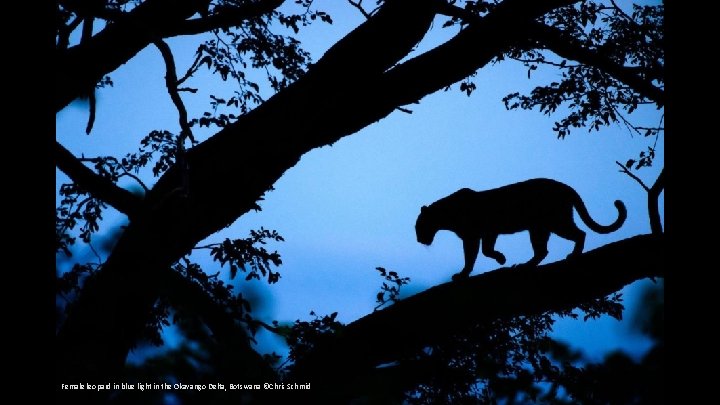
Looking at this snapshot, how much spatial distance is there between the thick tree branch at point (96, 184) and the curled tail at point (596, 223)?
5500mm

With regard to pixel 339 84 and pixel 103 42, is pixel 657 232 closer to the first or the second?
pixel 339 84

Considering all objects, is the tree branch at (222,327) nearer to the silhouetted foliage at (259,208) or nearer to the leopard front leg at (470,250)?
the silhouetted foliage at (259,208)

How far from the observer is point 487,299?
3.65m

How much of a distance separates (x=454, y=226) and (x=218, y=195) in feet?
15.3

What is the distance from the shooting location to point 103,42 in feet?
15.4

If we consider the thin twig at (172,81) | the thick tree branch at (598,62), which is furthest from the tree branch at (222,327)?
the thick tree branch at (598,62)

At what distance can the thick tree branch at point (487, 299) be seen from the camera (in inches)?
141

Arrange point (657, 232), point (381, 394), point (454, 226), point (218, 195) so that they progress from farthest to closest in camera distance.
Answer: point (454, 226) → point (657, 232) → point (218, 195) → point (381, 394)

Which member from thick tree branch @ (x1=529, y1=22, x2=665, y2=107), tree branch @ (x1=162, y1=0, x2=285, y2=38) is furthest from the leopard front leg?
tree branch @ (x1=162, y1=0, x2=285, y2=38)

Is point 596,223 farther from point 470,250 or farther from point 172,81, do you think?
A: point 172,81

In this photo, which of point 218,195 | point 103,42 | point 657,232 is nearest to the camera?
point 218,195

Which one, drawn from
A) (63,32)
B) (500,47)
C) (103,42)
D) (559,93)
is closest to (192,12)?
(103,42)

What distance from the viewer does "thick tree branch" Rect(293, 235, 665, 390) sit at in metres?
3.59

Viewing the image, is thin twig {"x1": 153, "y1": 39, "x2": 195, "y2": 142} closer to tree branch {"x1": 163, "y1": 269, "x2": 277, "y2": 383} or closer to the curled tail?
tree branch {"x1": 163, "y1": 269, "x2": 277, "y2": 383}
